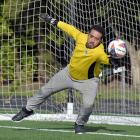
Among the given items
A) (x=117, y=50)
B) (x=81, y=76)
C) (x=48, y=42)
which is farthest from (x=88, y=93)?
(x=48, y=42)

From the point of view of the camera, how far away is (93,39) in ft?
35.6

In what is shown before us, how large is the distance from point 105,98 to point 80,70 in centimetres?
651

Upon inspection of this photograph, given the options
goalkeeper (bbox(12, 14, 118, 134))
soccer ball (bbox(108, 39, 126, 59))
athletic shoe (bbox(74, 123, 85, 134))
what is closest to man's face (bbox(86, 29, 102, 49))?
goalkeeper (bbox(12, 14, 118, 134))

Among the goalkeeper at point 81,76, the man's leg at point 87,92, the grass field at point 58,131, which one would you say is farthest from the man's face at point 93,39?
the grass field at point 58,131

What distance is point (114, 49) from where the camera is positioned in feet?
35.1

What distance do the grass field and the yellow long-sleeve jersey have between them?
39.4 inches

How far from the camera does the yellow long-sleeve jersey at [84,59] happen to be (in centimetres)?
1079

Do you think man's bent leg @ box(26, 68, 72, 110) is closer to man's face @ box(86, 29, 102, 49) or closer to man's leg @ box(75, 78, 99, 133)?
man's leg @ box(75, 78, 99, 133)

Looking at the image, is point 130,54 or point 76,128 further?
point 130,54

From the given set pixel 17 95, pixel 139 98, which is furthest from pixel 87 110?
pixel 139 98

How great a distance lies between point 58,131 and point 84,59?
1412 mm

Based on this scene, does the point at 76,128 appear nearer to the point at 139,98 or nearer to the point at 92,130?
the point at 92,130

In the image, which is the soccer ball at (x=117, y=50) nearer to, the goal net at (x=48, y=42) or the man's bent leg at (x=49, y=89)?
the man's bent leg at (x=49, y=89)

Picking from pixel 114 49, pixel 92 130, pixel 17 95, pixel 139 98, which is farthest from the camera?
pixel 139 98
